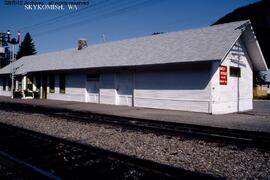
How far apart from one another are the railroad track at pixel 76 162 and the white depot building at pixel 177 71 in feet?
35.1

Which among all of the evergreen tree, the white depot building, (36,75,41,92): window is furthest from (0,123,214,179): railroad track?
the evergreen tree

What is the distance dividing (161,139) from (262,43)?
41.9 metres

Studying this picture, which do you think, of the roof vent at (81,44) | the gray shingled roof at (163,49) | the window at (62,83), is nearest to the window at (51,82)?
the gray shingled roof at (163,49)

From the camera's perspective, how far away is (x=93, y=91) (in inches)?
976

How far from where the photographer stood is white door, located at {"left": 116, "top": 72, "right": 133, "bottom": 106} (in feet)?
69.8

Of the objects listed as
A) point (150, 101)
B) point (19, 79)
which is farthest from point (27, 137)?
point (19, 79)

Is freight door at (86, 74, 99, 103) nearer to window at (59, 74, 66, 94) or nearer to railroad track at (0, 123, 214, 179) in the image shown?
window at (59, 74, 66, 94)

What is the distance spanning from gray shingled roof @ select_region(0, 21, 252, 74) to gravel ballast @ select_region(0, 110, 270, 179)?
8164mm

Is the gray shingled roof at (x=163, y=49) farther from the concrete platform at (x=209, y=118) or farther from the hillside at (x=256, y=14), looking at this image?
the hillside at (x=256, y=14)

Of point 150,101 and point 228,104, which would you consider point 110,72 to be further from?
point 228,104

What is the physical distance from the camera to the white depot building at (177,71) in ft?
54.6

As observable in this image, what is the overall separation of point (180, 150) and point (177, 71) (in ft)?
35.9

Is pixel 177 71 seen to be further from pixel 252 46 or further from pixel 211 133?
pixel 211 133

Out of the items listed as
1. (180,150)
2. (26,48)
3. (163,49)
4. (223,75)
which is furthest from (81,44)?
(26,48)
